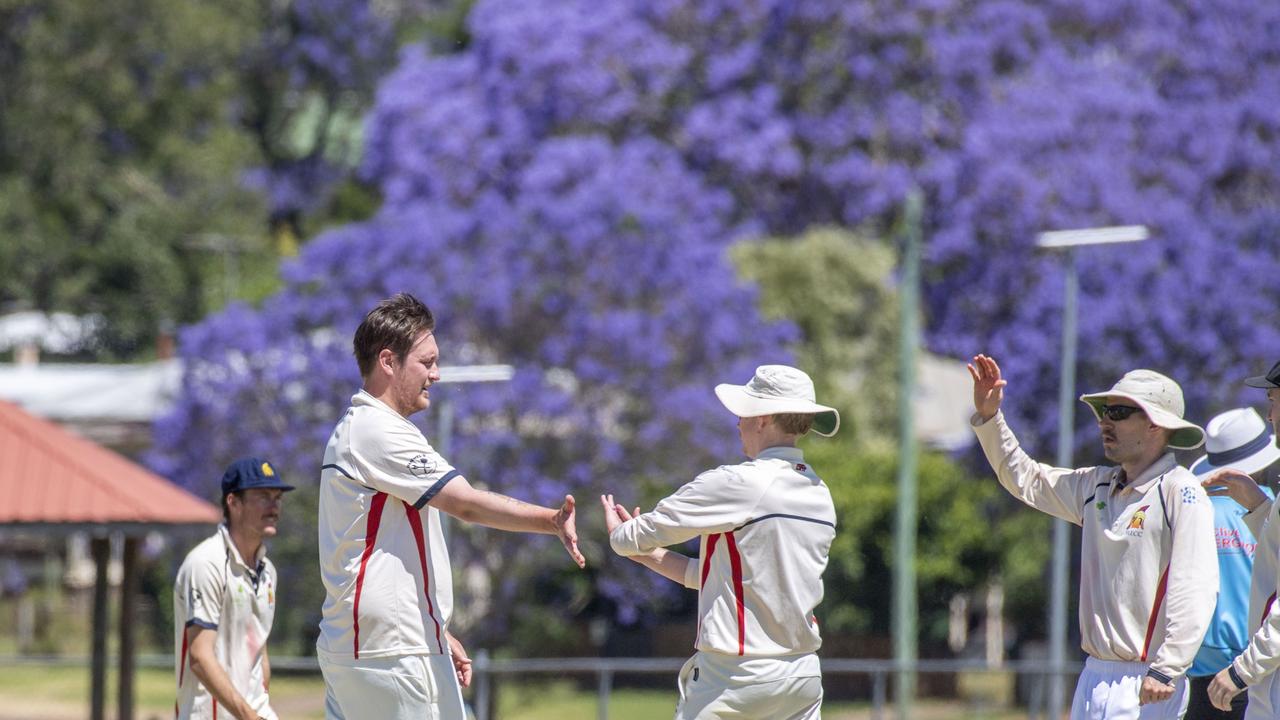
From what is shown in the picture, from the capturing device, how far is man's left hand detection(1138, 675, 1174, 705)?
6.92 meters

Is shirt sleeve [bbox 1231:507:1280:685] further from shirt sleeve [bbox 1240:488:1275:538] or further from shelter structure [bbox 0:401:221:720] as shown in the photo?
shelter structure [bbox 0:401:221:720]

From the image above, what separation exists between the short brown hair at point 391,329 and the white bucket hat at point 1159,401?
242cm

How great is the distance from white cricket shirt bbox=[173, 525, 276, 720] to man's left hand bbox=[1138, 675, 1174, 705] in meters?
3.47

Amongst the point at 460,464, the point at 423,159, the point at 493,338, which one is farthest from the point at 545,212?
the point at 423,159

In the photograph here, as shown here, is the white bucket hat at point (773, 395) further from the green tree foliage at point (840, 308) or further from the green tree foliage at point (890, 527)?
the green tree foliage at point (840, 308)

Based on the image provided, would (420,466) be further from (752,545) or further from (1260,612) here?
(1260,612)

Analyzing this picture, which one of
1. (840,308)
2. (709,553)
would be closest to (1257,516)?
(709,553)

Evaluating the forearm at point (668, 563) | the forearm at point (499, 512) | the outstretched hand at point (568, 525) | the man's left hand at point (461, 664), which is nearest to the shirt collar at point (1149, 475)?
the forearm at point (668, 563)

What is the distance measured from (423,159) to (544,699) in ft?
53.8

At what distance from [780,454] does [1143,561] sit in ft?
4.40

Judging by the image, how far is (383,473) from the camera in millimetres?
6625

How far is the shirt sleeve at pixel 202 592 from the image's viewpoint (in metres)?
8.05

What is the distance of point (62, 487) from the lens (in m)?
16.4

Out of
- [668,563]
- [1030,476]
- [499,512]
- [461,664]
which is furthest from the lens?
[1030,476]
